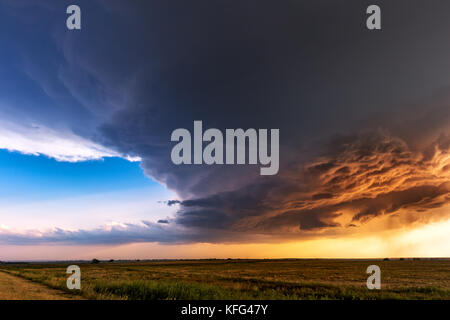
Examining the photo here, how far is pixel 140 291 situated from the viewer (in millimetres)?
26375
